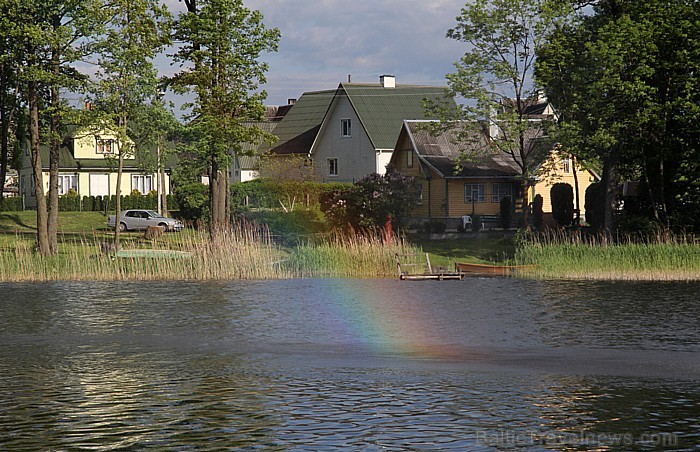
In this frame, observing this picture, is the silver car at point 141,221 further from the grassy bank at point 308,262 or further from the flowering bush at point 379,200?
the grassy bank at point 308,262

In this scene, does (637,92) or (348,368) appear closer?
(348,368)

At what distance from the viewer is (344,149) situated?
82.9 m

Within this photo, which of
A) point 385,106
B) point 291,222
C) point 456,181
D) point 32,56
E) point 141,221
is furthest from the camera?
point 385,106

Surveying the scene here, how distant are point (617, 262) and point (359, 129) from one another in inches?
1735

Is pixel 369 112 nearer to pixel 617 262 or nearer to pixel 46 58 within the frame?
pixel 46 58

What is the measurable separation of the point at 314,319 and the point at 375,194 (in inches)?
1097

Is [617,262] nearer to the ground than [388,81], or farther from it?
nearer to the ground

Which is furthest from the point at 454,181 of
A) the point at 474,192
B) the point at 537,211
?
the point at 537,211

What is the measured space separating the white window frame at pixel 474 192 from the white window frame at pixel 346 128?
16.7 m

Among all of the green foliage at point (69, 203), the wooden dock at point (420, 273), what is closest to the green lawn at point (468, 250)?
the wooden dock at point (420, 273)

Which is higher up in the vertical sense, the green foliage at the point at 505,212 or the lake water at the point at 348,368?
the green foliage at the point at 505,212

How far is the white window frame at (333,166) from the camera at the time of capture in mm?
83938

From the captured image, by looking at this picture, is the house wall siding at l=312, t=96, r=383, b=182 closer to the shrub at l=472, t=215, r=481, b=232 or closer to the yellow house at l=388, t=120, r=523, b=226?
the yellow house at l=388, t=120, r=523, b=226

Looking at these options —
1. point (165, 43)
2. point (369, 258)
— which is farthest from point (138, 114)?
point (369, 258)
